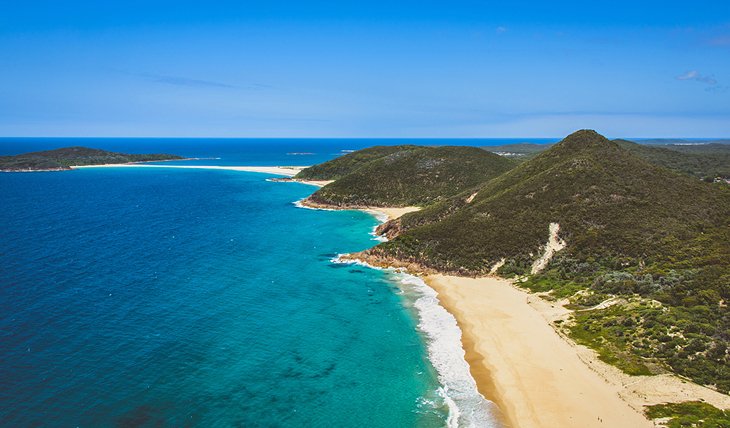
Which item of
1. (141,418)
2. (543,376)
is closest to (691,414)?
(543,376)

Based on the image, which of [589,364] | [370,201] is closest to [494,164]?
[370,201]

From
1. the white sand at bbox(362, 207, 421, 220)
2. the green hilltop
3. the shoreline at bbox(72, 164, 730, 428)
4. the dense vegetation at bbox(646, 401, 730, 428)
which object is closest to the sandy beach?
the shoreline at bbox(72, 164, 730, 428)

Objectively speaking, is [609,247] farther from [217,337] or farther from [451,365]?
[217,337]

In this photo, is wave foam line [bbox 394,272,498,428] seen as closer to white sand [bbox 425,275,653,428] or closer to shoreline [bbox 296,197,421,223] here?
white sand [bbox 425,275,653,428]

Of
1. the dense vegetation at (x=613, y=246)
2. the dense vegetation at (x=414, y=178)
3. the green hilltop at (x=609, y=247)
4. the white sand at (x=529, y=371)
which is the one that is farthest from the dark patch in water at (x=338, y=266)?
the dense vegetation at (x=414, y=178)

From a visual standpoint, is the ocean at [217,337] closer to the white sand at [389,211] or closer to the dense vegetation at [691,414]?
the dense vegetation at [691,414]

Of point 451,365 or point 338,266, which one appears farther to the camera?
point 338,266
